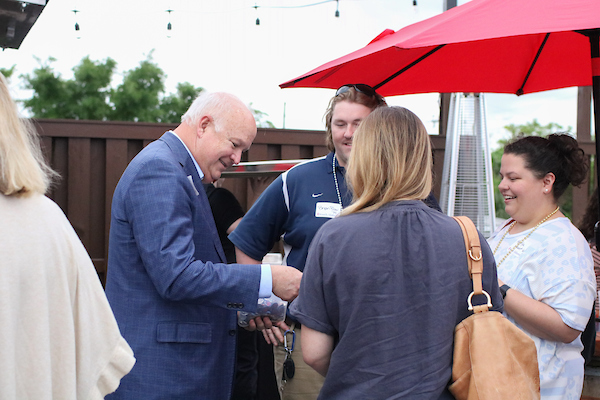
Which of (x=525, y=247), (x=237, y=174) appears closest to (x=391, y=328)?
(x=525, y=247)

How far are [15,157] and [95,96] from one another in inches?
1380

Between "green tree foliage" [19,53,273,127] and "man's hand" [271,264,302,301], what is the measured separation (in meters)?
31.0

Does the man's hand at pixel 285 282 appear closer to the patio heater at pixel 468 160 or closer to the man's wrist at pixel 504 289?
the man's wrist at pixel 504 289

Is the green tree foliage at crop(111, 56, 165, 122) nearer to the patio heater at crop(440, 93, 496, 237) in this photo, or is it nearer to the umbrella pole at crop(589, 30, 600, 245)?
the patio heater at crop(440, 93, 496, 237)

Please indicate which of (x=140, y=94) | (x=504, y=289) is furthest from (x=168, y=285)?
(x=140, y=94)

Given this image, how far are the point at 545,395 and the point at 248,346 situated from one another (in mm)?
1723

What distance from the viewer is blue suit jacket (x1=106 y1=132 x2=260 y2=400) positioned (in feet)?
5.54

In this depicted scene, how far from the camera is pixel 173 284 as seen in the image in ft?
5.51

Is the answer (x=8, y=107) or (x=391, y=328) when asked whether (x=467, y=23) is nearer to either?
(x=391, y=328)

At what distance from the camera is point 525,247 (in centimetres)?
204

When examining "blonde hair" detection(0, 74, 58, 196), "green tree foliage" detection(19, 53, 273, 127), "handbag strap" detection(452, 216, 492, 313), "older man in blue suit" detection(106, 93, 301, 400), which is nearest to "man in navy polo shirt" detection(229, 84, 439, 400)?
"older man in blue suit" detection(106, 93, 301, 400)

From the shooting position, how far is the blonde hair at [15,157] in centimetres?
118

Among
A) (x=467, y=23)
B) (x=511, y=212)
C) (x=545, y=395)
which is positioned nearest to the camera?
(x=467, y=23)

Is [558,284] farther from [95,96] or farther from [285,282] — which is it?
[95,96]
